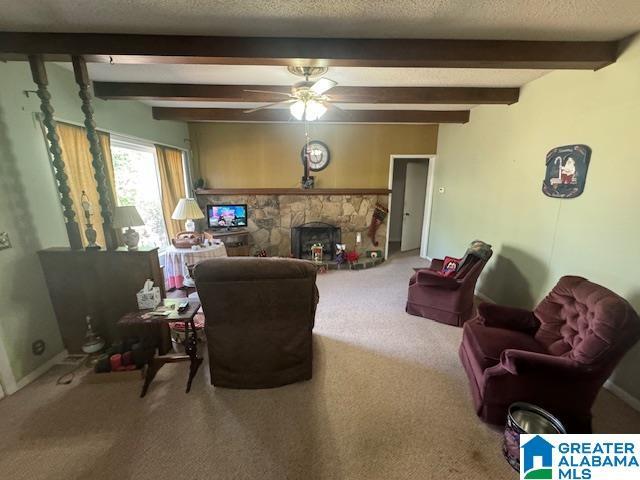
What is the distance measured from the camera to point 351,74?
2.74 meters

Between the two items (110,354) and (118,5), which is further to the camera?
(110,354)

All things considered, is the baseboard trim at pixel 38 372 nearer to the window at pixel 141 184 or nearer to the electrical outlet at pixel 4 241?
the electrical outlet at pixel 4 241

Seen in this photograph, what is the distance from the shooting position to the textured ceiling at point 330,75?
8.48ft

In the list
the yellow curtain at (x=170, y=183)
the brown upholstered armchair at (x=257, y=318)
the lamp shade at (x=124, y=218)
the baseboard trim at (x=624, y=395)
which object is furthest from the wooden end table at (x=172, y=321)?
the baseboard trim at (x=624, y=395)

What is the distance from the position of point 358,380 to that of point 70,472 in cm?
182

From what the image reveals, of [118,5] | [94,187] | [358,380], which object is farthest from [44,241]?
[358,380]

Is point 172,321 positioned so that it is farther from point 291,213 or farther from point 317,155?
point 317,155

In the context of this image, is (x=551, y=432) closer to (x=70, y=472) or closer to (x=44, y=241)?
(x=70, y=472)

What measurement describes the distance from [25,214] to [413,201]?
19.1 feet

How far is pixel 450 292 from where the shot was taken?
9.64ft

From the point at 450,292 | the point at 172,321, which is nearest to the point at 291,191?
the point at 450,292

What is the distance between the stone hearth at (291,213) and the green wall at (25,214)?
2.80m

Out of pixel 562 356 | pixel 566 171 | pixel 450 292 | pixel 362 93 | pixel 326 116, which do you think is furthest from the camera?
pixel 326 116

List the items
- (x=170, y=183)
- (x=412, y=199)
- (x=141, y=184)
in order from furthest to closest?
(x=412, y=199) < (x=170, y=183) < (x=141, y=184)
